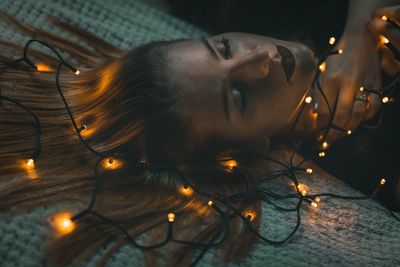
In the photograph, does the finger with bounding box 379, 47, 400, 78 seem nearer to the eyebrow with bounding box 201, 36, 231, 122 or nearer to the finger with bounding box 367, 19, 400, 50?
the finger with bounding box 367, 19, 400, 50

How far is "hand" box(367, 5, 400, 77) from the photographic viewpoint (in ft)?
3.11

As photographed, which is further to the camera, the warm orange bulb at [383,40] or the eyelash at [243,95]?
the warm orange bulb at [383,40]

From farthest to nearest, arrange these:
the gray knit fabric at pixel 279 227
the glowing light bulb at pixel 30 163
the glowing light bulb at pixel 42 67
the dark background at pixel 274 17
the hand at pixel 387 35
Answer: the dark background at pixel 274 17, the glowing light bulb at pixel 42 67, the hand at pixel 387 35, the glowing light bulb at pixel 30 163, the gray knit fabric at pixel 279 227

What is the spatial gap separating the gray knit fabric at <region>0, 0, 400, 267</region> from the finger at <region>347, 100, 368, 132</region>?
0.49ft

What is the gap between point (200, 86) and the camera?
840 millimetres

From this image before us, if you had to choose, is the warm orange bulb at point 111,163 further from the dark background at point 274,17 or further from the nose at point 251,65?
the dark background at point 274,17

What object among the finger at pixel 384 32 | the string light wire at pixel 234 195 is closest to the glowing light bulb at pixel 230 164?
the string light wire at pixel 234 195

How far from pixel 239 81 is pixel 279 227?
30 cm

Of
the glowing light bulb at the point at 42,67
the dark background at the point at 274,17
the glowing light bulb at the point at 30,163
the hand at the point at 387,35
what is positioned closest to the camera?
the glowing light bulb at the point at 30,163

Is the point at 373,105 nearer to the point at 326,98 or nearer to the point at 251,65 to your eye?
the point at 326,98

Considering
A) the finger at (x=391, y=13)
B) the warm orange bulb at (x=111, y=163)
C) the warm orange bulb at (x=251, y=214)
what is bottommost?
the warm orange bulb at (x=251, y=214)

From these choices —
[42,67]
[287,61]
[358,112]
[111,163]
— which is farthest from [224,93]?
[42,67]

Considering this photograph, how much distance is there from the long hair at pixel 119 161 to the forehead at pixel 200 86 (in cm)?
2

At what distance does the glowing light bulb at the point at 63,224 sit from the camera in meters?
0.72
